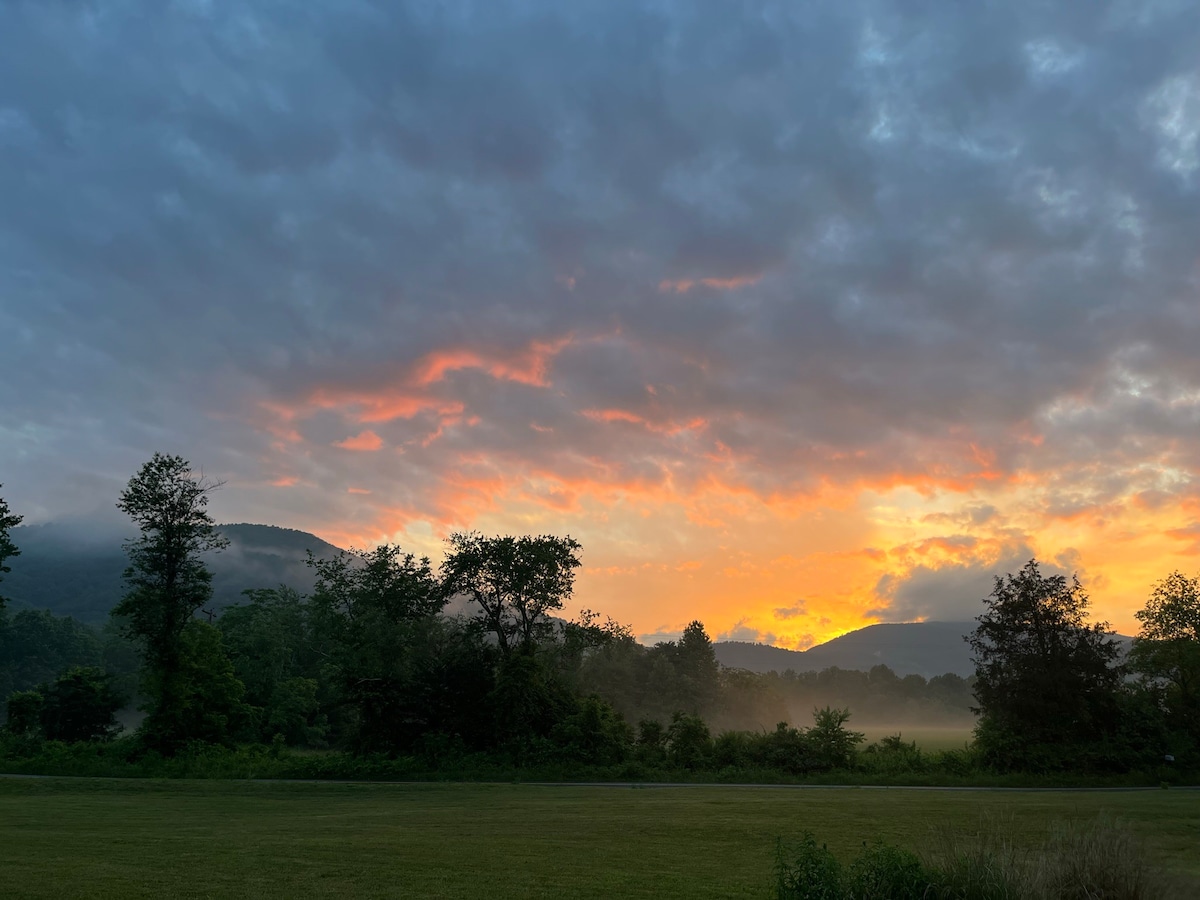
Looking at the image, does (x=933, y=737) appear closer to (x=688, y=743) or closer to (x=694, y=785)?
(x=688, y=743)

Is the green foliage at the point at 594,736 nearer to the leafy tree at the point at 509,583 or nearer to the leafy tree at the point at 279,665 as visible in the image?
the leafy tree at the point at 509,583

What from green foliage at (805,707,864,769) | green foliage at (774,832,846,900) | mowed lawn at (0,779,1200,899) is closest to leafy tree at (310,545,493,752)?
mowed lawn at (0,779,1200,899)

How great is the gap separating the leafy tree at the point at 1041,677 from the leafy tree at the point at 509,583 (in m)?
26.5

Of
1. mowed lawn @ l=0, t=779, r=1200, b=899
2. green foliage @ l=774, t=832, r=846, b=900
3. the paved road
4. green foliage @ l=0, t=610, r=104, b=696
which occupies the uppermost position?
green foliage @ l=0, t=610, r=104, b=696

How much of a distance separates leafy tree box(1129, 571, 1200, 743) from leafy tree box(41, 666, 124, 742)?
237ft

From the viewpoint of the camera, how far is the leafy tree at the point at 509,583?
49750 mm

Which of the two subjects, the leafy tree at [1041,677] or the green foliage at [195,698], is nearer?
the leafy tree at [1041,677]

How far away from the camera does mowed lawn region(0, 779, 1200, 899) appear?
1313cm

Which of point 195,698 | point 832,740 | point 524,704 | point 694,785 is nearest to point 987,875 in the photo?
point 694,785

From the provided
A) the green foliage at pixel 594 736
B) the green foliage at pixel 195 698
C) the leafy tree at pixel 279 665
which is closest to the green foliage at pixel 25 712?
the leafy tree at pixel 279 665

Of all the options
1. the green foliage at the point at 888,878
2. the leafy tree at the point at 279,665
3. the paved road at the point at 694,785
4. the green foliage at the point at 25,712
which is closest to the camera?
the green foliage at the point at 888,878

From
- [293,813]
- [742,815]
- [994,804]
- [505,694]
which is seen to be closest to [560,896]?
[742,815]

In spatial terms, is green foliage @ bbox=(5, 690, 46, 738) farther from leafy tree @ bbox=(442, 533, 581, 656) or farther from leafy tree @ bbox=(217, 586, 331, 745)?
leafy tree @ bbox=(442, 533, 581, 656)

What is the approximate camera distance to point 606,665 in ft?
265
